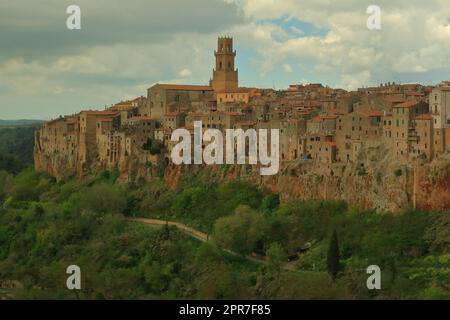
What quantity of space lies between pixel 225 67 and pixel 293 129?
2315 centimetres

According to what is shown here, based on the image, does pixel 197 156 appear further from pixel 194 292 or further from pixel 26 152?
pixel 26 152

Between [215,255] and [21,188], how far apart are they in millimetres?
24237

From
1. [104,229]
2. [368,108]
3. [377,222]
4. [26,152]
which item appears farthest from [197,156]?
[26,152]

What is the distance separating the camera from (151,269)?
4731cm

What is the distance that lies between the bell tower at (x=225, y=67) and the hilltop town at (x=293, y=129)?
0.08 m

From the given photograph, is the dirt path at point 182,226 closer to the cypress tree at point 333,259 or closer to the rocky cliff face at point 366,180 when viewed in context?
the rocky cliff face at point 366,180

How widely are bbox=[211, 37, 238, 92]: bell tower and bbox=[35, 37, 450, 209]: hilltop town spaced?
80 millimetres

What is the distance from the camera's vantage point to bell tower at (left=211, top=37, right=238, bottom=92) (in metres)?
76.1

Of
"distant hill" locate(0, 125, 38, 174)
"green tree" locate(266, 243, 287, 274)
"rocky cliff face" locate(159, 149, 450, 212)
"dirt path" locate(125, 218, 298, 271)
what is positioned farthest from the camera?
"distant hill" locate(0, 125, 38, 174)

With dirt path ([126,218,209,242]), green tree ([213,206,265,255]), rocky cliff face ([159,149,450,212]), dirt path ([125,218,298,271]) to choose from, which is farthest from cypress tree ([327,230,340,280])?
dirt path ([126,218,209,242])

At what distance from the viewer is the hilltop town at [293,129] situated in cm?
4834

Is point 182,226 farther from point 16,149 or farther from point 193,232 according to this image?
point 16,149

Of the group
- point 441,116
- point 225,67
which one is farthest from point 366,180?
point 225,67

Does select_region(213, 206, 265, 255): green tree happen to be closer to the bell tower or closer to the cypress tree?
the cypress tree
